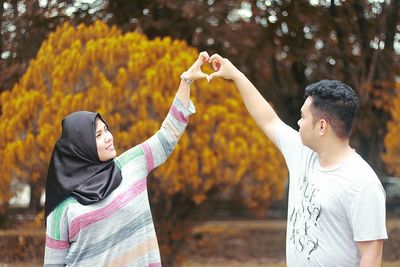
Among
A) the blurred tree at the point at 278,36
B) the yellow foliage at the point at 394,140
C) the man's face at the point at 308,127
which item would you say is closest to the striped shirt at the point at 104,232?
the man's face at the point at 308,127

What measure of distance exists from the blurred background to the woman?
17.0ft

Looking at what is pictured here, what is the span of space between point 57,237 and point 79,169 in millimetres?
Result: 292

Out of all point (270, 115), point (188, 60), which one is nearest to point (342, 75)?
point (188, 60)

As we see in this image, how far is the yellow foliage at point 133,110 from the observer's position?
29.6 feet

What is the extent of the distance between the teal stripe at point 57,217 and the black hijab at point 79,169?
18 millimetres

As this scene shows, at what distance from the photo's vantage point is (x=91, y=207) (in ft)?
11.9

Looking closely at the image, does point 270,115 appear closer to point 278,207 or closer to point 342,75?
point 342,75

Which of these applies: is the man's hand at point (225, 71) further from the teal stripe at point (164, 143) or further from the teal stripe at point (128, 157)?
the teal stripe at point (128, 157)

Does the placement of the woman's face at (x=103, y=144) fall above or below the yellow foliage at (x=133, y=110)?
above

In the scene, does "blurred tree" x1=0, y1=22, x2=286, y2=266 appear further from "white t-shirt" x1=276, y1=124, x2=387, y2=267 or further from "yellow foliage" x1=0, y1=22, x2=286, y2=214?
"white t-shirt" x1=276, y1=124, x2=387, y2=267

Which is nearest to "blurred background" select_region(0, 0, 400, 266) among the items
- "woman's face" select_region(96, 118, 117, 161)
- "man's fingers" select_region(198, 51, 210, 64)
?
"man's fingers" select_region(198, 51, 210, 64)

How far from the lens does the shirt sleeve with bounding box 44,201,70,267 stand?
3.64 metres

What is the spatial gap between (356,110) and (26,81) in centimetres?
681

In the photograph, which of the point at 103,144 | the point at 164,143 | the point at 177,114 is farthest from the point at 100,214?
the point at 177,114
